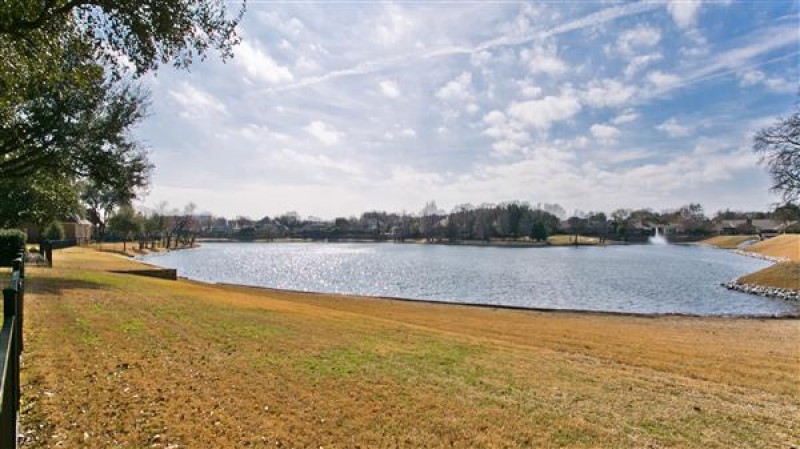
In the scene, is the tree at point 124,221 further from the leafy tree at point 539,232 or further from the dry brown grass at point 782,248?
the leafy tree at point 539,232

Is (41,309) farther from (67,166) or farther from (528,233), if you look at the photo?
(528,233)

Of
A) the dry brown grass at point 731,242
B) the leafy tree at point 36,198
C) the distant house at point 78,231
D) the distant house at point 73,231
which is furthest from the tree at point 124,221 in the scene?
the dry brown grass at point 731,242

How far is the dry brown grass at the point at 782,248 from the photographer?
80.5 metres

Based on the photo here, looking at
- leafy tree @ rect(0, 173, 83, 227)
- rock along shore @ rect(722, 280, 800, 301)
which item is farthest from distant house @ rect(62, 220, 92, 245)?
rock along shore @ rect(722, 280, 800, 301)

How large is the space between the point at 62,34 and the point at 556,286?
4542 cm

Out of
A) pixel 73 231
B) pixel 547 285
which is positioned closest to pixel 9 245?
pixel 547 285

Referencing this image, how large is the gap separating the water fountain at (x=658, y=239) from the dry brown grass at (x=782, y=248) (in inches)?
2788

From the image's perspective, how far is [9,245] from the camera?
25.9 meters

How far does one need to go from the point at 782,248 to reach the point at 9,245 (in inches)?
4441

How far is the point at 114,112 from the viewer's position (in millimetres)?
26766

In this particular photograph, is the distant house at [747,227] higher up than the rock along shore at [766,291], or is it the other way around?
the distant house at [747,227]

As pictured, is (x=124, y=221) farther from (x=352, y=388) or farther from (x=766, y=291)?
(x=766, y=291)

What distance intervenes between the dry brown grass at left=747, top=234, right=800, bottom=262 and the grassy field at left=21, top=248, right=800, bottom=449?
8296 cm

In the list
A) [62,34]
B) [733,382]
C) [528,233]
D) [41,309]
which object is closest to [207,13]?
[62,34]
